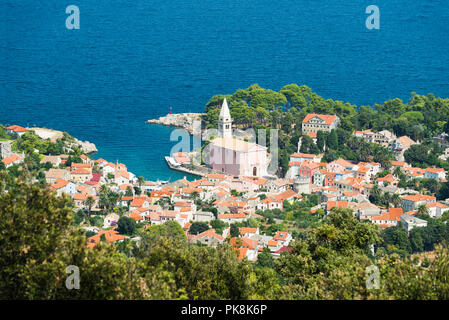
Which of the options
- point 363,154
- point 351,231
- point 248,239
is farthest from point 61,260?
point 363,154

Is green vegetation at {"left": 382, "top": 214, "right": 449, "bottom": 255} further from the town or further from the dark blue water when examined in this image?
the dark blue water

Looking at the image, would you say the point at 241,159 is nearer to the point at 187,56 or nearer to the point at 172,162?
the point at 172,162

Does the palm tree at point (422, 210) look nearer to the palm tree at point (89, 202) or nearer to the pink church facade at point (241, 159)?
the pink church facade at point (241, 159)

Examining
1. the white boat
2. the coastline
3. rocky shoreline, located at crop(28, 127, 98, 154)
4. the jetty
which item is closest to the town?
the white boat

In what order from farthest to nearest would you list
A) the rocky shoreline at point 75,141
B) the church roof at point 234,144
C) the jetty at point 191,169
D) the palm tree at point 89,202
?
the rocky shoreline at point 75,141, the jetty at point 191,169, the church roof at point 234,144, the palm tree at point 89,202

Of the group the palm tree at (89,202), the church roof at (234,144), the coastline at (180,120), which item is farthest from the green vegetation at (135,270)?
the coastline at (180,120)
